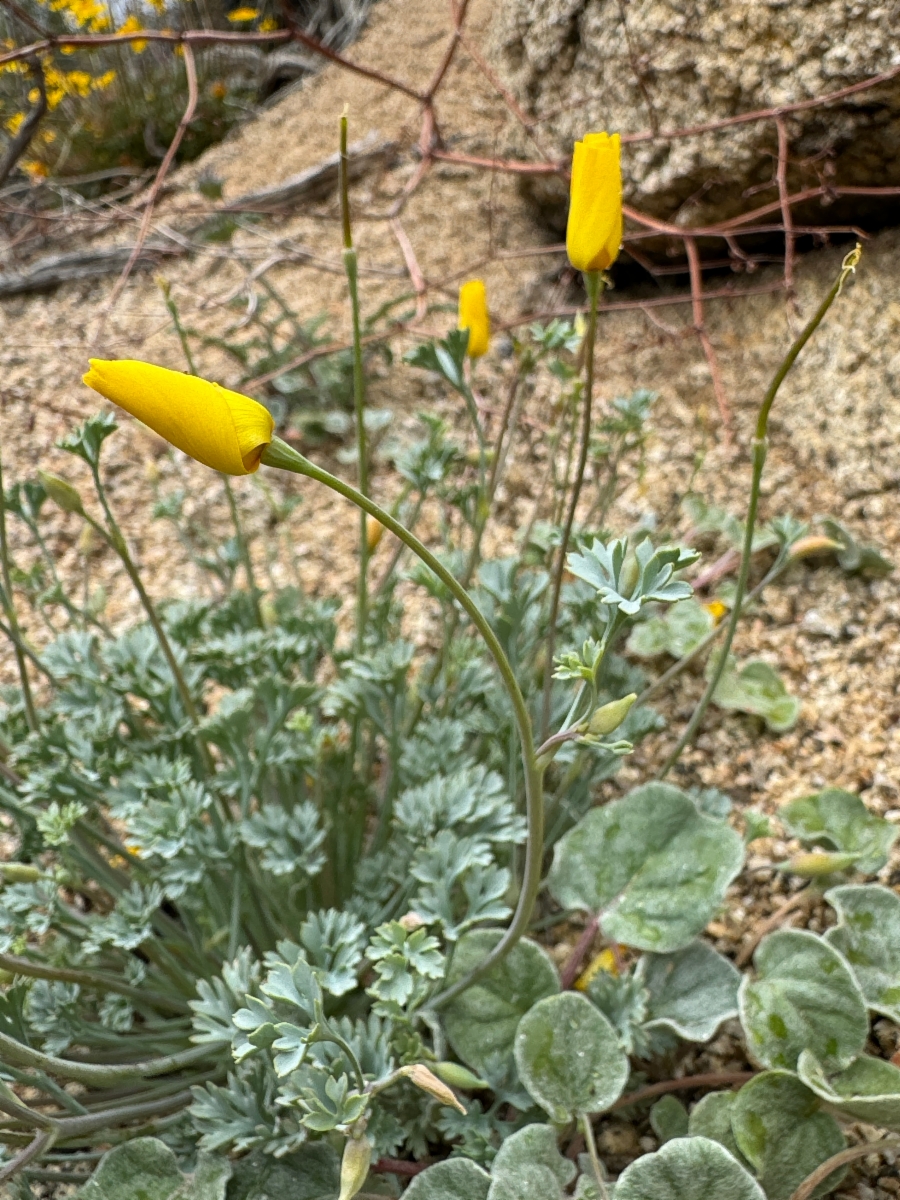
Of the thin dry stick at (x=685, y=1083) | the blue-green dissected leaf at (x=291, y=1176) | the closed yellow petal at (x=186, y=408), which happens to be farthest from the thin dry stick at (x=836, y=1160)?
the closed yellow petal at (x=186, y=408)

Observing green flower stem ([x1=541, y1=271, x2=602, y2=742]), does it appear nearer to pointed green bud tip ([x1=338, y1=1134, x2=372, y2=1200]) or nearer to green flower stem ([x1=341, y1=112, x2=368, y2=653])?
green flower stem ([x1=341, y1=112, x2=368, y2=653])

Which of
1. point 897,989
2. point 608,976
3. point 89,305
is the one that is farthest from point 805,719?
point 89,305

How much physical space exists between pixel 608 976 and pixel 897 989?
0.33 meters

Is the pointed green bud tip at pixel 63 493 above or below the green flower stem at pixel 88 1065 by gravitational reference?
above

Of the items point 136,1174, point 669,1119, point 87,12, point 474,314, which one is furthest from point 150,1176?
point 87,12

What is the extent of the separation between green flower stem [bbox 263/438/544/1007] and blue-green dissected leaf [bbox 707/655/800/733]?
2.42 feet

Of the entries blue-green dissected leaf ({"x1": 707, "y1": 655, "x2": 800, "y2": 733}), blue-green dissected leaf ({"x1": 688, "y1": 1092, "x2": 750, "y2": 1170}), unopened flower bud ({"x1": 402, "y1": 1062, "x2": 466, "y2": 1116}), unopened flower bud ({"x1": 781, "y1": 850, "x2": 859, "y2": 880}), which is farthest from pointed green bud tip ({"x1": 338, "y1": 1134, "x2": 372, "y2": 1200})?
blue-green dissected leaf ({"x1": 707, "y1": 655, "x2": 800, "y2": 733})

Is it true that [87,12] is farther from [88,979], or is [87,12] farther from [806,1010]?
[806,1010]

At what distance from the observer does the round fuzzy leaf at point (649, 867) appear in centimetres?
113

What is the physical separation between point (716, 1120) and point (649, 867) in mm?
295

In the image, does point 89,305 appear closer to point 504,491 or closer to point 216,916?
point 504,491

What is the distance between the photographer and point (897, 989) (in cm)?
107

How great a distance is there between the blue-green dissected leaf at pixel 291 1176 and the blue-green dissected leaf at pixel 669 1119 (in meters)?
0.37

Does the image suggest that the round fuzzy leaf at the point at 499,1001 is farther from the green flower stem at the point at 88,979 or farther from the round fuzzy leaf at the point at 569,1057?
the green flower stem at the point at 88,979
